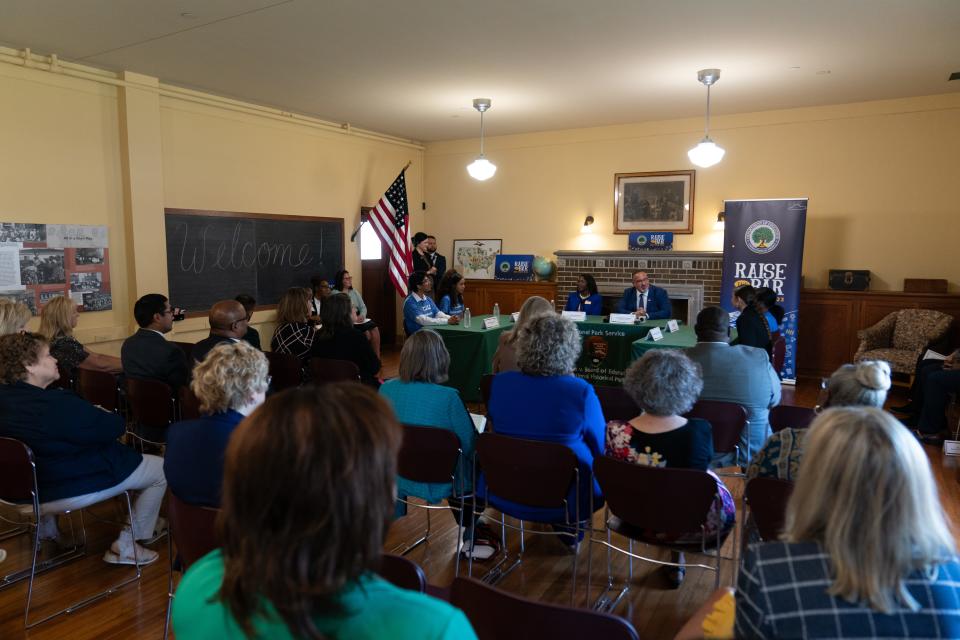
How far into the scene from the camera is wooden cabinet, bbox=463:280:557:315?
9.12 m

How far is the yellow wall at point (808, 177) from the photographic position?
278 inches

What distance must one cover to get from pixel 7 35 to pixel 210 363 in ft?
14.2

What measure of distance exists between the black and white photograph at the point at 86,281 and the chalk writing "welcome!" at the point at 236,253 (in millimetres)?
871

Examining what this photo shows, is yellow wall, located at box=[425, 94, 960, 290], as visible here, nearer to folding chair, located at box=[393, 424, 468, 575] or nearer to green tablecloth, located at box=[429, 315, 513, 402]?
green tablecloth, located at box=[429, 315, 513, 402]

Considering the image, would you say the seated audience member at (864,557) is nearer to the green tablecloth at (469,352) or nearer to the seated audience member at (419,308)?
the green tablecloth at (469,352)

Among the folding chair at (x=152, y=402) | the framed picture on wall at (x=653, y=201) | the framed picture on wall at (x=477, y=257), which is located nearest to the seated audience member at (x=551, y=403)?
the folding chair at (x=152, y=402)

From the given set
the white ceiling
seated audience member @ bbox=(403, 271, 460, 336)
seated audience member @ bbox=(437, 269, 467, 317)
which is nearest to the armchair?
the white ceiling

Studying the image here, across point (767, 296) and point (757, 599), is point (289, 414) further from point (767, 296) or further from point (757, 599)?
point (767, 296)

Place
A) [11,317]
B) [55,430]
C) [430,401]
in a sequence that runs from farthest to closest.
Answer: [11,317] < [430,401] < [55,430]

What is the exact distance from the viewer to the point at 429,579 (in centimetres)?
314

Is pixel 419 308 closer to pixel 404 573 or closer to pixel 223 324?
pixel 223 324

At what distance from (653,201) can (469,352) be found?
3989 millimetres

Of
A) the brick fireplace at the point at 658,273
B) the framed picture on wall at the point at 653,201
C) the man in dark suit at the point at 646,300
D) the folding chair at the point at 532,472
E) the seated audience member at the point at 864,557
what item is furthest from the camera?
the framed picture on wall at the point at 653,201

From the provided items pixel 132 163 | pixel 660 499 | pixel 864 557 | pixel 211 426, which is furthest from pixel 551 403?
pixel 132 163
